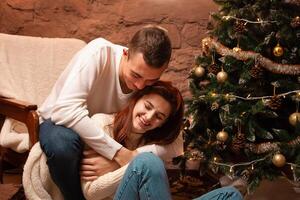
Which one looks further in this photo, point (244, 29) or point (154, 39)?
point (244, 29)

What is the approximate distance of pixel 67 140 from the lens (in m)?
1.52

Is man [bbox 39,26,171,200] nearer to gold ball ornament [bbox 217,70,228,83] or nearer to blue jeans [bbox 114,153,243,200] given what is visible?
blue jeans [bbox 114,153,243,200]

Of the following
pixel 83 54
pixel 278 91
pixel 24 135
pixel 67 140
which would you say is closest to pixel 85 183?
pixel 67 140

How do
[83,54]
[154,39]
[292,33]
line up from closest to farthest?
[154,39] < [83,54] < [292,33]

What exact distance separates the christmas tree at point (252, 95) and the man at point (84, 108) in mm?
480

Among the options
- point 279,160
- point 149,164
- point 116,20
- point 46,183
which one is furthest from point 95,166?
point 116,20

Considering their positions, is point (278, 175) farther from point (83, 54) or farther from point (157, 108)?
point (83, 54)

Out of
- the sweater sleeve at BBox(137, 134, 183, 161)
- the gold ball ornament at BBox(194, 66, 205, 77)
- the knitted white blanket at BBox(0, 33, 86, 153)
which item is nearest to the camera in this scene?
the sweater sleeve at BBox(137, 134, 183, 161)

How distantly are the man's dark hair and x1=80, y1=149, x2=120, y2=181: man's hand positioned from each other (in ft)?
1.29

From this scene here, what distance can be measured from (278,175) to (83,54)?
979 mm

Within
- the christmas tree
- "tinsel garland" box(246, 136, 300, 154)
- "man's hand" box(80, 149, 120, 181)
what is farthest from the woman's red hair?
"tinsel garland" box(246, 136, 300, 154)

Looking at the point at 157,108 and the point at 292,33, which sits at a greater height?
the point at 292,33

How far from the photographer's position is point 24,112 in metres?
1.83

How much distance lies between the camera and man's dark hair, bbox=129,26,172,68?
1.48 metres
